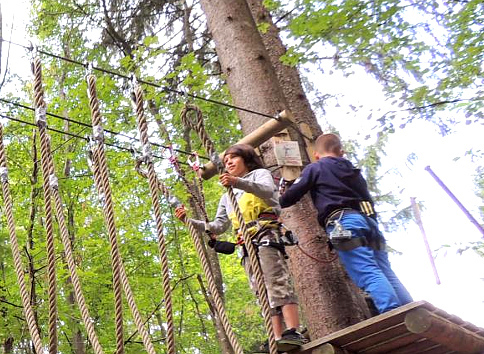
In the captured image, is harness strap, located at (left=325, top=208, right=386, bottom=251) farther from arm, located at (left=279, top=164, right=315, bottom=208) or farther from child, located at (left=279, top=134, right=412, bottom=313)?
arm, located at (left=279, top=164, right=315, bottom=208)

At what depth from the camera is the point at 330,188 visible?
2.80 meters

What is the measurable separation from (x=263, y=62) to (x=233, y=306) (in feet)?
23.4

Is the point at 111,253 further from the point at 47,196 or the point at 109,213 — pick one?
the point at 47,196

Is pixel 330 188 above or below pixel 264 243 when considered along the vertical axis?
above

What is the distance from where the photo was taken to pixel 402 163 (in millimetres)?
9320

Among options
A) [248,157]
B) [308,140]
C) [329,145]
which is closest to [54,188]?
[248,157]

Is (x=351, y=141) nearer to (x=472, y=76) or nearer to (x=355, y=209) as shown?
(x=472, y=76)

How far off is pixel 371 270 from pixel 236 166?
0.97 m

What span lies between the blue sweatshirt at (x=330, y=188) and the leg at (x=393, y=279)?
0.28m

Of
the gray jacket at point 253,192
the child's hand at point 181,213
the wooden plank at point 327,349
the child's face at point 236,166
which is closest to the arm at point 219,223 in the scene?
the gray jacket at point 253,192

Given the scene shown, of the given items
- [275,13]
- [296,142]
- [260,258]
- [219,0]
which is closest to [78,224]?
[275,13]

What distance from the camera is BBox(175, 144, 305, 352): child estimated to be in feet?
8.41

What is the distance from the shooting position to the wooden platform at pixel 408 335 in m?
1.95

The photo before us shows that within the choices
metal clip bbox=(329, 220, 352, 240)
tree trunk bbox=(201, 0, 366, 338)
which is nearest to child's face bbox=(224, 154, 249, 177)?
tree trunk bbox=(201, 0, 366, 338)
